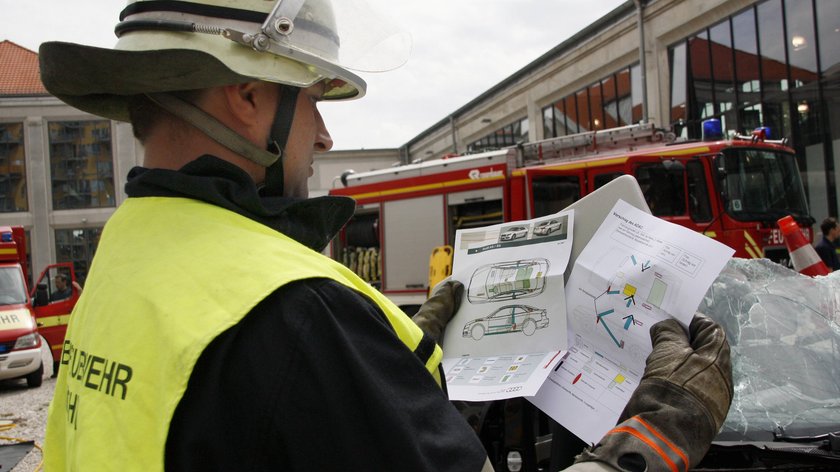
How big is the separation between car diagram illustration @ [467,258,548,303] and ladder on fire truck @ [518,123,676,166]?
25.1 ft

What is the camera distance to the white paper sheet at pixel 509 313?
1.81 metres

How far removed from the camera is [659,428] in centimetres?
132

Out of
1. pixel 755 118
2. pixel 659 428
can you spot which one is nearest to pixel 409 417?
pixel 659 428

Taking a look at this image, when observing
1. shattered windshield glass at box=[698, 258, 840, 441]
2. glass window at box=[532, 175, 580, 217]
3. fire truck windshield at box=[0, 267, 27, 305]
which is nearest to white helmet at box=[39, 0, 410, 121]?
shattered windshield glass at box=[698, 258, 840, 441]

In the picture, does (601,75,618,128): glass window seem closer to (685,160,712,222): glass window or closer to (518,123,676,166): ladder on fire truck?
(518,123,676,166): ladder on fire truck

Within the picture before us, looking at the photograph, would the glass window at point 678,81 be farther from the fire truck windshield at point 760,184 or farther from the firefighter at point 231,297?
the firefighter at point 231,297

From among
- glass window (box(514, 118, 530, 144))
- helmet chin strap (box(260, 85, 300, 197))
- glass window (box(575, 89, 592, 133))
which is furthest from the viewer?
glass window (box(514, 118, 530, 144))

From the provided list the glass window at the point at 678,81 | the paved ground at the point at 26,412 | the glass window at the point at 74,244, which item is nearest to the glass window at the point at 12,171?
the glass window at the point at 74,244

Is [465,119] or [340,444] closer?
[340,444]

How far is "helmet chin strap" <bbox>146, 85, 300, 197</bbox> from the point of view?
3.85 ft

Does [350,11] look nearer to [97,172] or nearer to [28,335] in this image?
[28,335]

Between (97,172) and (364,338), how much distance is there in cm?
3433

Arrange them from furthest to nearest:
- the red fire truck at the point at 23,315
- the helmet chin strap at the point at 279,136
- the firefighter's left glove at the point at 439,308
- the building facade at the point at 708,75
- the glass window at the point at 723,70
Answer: the glass window at the point at 723,70 < the building facade at the point at 708,75 < the red fire truck at the point at 23,315 < the firefighter's left glove at the point at 439,308 < the helmet chin strap at the point at 279,136

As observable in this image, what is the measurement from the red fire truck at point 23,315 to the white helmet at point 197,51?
32.0 feet
